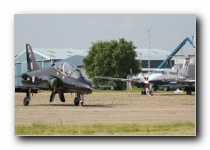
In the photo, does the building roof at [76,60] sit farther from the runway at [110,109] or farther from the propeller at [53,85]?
the propeller at [53,85]

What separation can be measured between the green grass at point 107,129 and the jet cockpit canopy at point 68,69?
1.98 meters

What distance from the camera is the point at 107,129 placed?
12.6m

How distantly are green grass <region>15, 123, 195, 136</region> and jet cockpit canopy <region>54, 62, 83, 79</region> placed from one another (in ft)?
6.49

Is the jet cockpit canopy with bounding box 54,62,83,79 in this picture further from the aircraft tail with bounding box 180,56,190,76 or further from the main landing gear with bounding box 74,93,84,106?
the aircraft tail with bounding box 180,56,190,76

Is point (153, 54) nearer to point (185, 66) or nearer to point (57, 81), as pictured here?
point (185, 66)

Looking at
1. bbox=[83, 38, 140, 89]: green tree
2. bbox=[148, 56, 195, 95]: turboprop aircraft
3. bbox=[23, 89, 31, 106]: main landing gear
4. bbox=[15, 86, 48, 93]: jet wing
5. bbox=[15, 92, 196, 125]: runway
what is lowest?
bbox=[15, 92, 196, 125]: runway

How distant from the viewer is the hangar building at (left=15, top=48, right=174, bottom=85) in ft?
42.8

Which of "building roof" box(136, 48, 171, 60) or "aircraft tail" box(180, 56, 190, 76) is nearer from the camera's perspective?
"aircraft tail" box(180, 56, 190, 76)

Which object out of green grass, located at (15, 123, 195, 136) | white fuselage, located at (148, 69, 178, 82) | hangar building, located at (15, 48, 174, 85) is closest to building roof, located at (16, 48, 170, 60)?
hangar building, located at (15, 48, 174, 85)

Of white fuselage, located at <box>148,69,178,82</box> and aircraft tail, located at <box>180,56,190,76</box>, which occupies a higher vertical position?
aircraft tail, located at <box>180,56,190,76</box>

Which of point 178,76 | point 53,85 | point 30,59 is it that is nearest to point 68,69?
point 53,85

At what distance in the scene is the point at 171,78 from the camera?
1647cm

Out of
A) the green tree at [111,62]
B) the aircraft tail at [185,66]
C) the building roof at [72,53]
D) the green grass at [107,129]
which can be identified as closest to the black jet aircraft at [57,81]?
the building roof at [72,53]
